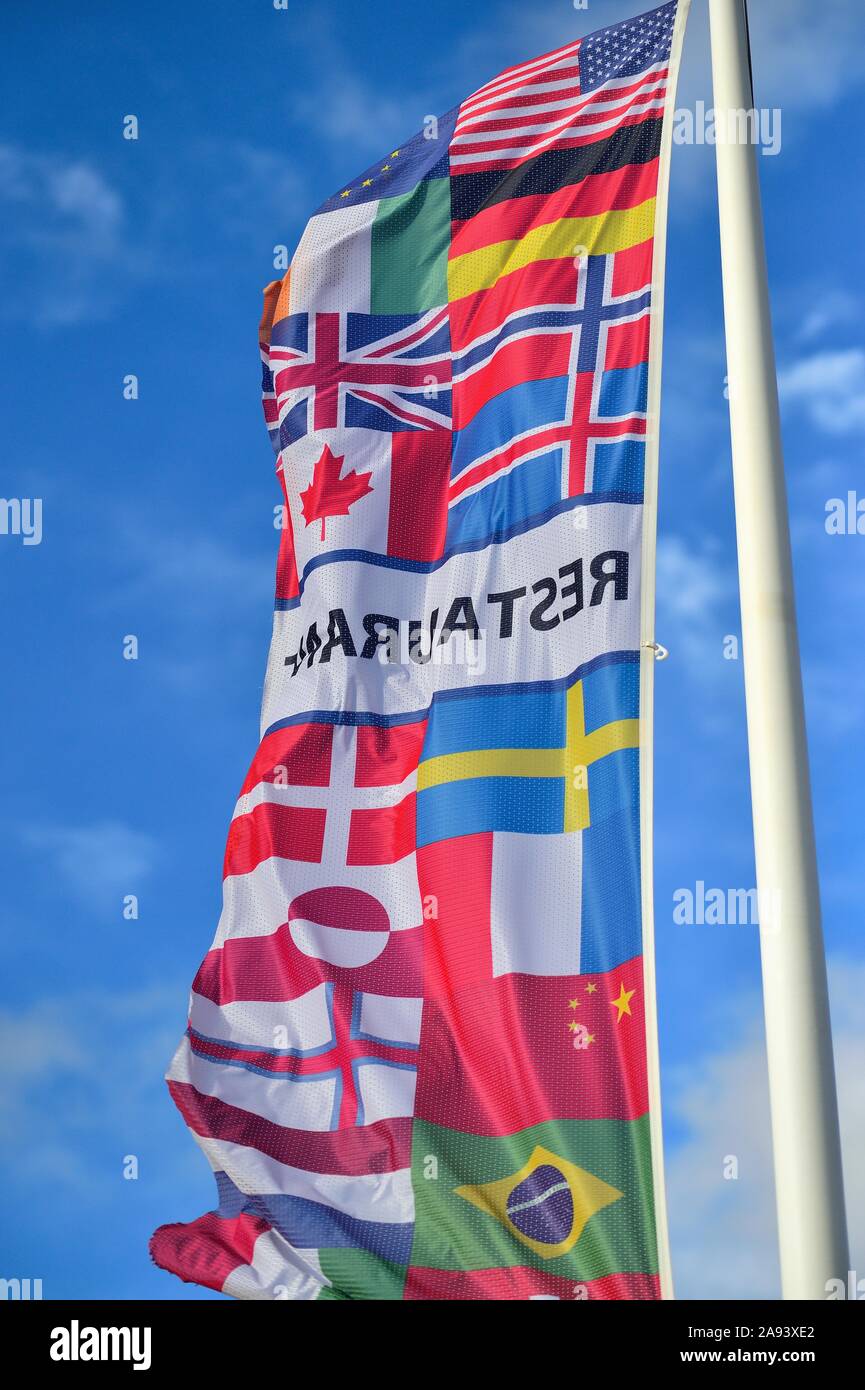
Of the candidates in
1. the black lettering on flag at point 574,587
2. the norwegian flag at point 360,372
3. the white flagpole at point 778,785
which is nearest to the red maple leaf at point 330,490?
the norwegian flag at point 360,372

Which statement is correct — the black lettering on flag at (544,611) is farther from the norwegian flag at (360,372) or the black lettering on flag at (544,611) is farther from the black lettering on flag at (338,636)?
the norwegian flag at (360,372)

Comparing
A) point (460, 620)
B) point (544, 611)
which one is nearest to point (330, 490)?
point (460, 620)

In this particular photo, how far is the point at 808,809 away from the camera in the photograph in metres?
5.77

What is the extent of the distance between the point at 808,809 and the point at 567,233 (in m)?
4.15

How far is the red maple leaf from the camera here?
9.48 metres

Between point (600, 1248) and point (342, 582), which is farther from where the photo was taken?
point (342, 582)

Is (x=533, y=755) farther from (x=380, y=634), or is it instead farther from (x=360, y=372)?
(x=360, y=372)

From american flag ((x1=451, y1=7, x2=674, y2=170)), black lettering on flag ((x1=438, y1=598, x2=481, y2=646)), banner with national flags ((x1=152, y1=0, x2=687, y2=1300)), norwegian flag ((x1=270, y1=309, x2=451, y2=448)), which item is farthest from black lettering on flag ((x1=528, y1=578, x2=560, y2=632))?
american flag ((x1=451, y1=7, x2=674, y2=170))

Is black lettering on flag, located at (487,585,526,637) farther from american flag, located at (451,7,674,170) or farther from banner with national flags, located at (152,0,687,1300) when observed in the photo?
american flag, located at (451,7,674,170)

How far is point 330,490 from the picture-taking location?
9656mm

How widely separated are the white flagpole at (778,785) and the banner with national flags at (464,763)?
2.55 feet

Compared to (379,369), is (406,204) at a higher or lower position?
higher
